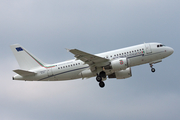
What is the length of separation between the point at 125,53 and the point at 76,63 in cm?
784

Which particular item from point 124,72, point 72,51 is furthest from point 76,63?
point 124,72

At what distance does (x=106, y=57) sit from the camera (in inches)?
1630

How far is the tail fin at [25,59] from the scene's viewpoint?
4388 centimetres

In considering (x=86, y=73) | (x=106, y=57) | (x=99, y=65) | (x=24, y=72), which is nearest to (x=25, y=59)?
(x=24, y=72)

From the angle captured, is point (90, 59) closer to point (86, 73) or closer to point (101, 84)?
point (86, 73)

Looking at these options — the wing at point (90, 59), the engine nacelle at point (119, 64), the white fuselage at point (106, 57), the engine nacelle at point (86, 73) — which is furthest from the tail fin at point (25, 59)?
the engine nacelle at point (119, 64)

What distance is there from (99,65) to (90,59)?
6.25ft

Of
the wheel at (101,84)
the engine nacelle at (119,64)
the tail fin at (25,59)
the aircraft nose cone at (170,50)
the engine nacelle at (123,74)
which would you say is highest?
the tail fin at (25,59)

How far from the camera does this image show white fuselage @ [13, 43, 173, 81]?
135ft

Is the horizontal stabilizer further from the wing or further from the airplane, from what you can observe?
the wing

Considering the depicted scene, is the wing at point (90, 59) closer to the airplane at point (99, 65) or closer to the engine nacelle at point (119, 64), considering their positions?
the airplane at point (99, 65)

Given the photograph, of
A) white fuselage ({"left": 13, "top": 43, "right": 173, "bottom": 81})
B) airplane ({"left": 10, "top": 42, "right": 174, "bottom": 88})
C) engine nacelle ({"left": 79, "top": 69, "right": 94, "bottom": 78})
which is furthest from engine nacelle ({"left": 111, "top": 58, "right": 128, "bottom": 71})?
engine nacelle ({"left": 79, "top": 69, "right": 94, "bottom": 78})

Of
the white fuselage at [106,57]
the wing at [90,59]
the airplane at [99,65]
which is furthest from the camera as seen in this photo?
the white fuselage at [106,57]

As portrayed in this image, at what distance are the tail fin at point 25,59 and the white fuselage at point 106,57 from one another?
157 cm
